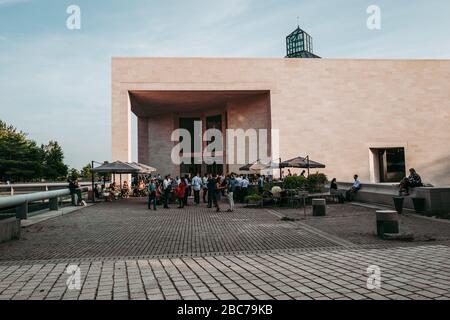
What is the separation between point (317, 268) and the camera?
5.73 meters

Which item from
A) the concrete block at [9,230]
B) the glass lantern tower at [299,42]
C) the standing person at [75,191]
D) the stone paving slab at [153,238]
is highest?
the glass lantern tower at [299,42]

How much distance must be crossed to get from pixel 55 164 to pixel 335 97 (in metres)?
48.3

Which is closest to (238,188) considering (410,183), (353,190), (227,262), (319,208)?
(353,190)

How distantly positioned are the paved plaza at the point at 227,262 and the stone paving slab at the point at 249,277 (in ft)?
0.04

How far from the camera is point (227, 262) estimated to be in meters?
6.32

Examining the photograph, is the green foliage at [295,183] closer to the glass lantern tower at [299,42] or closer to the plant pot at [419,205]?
the plant pot at [419,205]

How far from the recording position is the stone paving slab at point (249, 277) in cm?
448

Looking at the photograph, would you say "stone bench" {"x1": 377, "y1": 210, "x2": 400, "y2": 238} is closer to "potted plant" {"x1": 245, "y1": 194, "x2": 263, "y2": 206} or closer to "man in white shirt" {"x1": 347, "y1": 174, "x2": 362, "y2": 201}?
"potted plant" {"x1": 245, "y1": 194, "x2": 263, "y2": 206}

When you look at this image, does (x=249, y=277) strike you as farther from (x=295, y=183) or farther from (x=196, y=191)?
(x=295, y=183)

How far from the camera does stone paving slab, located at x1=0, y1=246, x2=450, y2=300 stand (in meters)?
4.48

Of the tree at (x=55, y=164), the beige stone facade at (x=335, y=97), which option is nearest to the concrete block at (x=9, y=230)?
the beige stone facade at (x=335, y=97)

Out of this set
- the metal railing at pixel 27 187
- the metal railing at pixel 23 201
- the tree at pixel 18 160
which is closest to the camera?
the metal railing at pixel 23 201
